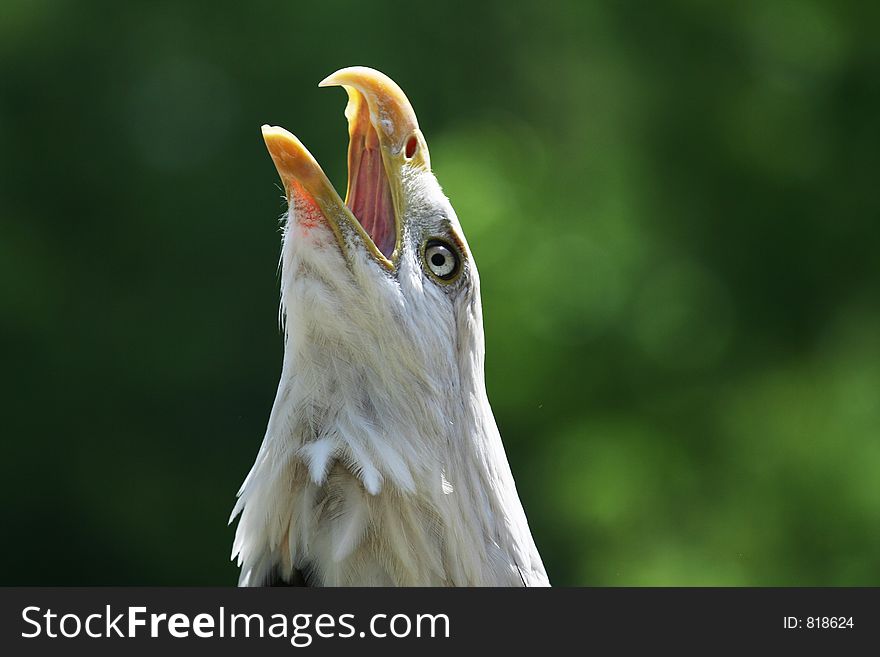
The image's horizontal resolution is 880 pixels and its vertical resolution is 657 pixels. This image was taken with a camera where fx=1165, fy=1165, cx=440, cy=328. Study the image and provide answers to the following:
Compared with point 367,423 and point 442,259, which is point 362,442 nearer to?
point 367,423

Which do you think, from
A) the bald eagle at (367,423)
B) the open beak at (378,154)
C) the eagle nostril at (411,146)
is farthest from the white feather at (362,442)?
the eagle nostril at (411,146)

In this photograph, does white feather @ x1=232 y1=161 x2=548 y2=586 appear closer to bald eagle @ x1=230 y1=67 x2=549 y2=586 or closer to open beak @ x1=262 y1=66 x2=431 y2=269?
bald eagle @ x1=230 y1=67 x2=549 y2=586

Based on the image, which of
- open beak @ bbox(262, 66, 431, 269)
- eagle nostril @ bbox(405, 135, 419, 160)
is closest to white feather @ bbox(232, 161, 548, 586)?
open beak @ bbox(262, 66, 431, 269)

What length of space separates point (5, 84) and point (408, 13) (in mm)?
2802

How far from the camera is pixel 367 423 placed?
2.77m

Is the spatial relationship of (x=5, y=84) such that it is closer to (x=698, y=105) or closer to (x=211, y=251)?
(x=211, y=251)

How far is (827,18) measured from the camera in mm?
6891

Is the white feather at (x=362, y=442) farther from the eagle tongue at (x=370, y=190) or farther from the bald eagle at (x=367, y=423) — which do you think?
the eagle tongue at (x=370, y=190)

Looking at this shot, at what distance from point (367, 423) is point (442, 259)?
453mm

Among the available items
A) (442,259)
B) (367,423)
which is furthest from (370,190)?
(367,423)

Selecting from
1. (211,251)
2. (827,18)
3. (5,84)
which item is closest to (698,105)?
(827,18)

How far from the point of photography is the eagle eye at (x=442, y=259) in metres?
2.88

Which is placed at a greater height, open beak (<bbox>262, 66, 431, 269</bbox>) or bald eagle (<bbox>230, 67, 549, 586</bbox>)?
open beak (<bbox>262, 66, 431, 269</bbox>)

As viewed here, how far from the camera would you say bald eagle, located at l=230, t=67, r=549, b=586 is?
2750 millimetres
